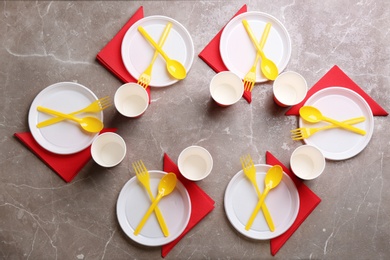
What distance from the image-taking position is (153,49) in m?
1.30

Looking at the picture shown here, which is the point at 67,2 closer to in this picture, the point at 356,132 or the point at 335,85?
the point at 335,85

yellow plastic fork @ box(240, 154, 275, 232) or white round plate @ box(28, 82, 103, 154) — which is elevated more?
white round plate @ box(28, 82, 103, 154)

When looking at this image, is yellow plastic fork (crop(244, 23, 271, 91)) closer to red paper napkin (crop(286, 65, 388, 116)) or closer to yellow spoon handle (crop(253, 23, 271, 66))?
yellow spoon handle (crop(253, 23, 271, 66))

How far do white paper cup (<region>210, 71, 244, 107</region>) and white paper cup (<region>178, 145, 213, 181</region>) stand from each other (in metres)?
0.16

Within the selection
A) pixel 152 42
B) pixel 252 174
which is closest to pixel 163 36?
pixel 152 42

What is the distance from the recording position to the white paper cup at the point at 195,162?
1213 millimetres

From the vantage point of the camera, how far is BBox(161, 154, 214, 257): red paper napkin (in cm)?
122

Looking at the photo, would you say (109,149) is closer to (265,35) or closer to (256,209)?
(256,209)

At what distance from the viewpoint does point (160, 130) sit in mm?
1278

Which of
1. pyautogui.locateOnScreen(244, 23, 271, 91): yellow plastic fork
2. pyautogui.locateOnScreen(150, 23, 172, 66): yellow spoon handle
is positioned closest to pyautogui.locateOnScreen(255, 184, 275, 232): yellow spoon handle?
pyautogui.locateOnScreen(244, 23, 271, 91): yellow plastic fork

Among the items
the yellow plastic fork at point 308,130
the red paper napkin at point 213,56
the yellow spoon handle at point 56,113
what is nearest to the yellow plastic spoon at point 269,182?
the yellow plastic fork at point 308,130

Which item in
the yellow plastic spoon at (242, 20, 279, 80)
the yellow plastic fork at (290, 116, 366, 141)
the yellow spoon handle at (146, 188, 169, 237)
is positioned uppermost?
the yellow plastic spoon at (242, 20, 279, 80)

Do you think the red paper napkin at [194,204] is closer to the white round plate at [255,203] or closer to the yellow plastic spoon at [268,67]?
the white round plate at [255,203]

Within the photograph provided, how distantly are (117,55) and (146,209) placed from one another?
490 millimetres
